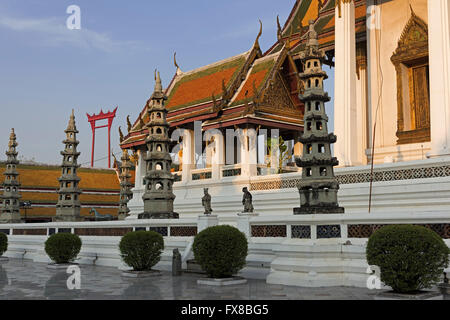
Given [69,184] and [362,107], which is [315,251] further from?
[69,184]

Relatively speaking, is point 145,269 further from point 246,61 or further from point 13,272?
point 246,61

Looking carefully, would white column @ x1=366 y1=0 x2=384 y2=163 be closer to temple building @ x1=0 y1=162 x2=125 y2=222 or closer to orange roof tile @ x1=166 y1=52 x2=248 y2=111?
orange roof tile @ x1=166 y1=52 x2=248 y2=111

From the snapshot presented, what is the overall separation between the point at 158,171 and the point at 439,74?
35.3ft

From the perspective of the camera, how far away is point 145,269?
50.5ft

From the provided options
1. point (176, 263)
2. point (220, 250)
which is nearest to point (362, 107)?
point (176, 263)

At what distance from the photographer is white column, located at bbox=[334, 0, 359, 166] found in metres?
20.4

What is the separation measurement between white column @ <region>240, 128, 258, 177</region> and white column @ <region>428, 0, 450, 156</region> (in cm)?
867

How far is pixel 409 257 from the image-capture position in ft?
29.9

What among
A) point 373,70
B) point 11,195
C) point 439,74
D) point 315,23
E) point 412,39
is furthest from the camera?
point 11,195

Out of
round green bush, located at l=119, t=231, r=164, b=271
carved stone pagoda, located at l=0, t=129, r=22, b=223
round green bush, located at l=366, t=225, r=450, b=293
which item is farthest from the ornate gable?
carved stone pagoda, located at l=0, t=129, r=22, b=223

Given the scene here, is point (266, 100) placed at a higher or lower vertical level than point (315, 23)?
lower

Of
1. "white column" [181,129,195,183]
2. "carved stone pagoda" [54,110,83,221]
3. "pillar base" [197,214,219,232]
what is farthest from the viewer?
"carved stone pagoda" [54,110,83,221]

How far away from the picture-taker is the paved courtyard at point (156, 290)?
10.7 m
